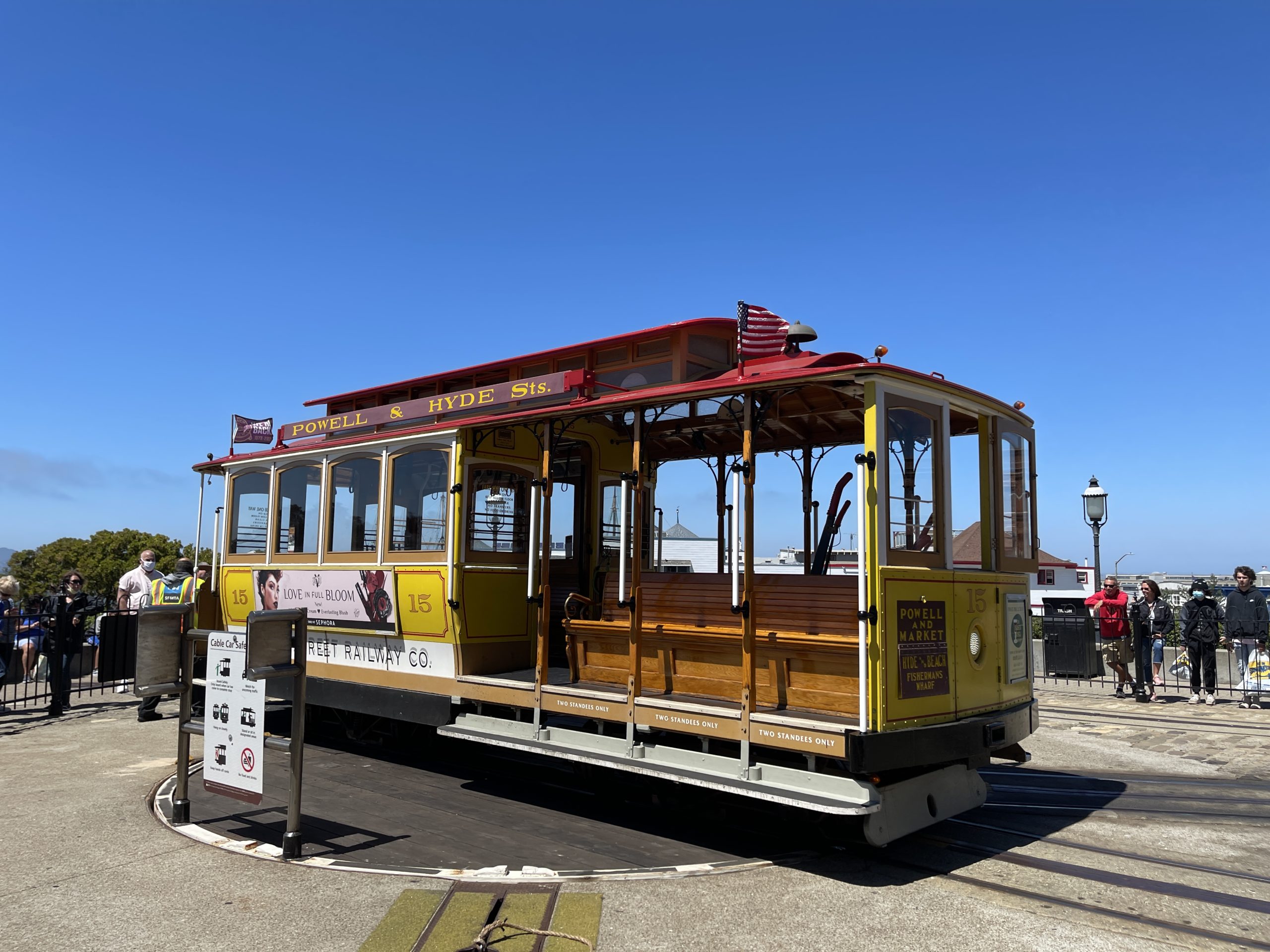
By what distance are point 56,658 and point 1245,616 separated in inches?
629

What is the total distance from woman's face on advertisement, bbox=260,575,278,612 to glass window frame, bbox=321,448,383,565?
37.2 inches

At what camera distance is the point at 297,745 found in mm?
5891

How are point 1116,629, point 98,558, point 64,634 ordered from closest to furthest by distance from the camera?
point 64,634
point 1116,629
point 98,558

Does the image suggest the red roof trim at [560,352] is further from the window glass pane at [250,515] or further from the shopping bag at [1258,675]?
the shopping bag at [1258,675]

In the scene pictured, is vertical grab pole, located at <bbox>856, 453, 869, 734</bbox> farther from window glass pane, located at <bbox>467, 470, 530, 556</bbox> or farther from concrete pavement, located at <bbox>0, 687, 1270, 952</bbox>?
window glass pane, located at <bbox>467, 470, 530, 556</bbox>

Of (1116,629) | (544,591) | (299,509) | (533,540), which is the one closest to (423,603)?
(533,540)

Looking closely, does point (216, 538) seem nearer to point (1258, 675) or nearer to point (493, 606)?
point (493, 606)

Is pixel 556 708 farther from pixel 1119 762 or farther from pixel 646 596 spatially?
pixel 1119 762

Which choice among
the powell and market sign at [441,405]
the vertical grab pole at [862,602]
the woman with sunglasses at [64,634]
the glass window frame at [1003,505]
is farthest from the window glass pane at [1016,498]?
the woman with sunglasses at [64,634]

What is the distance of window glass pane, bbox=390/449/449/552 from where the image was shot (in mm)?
8352

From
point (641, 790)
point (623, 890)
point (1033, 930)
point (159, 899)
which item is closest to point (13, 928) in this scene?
point (159, 899)

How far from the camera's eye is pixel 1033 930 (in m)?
4.66

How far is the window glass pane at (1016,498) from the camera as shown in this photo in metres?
6.99

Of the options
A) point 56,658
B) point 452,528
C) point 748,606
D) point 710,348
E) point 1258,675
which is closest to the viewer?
point 748,606
